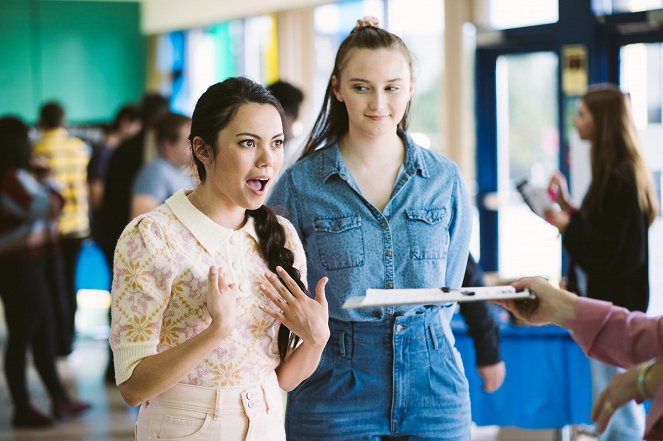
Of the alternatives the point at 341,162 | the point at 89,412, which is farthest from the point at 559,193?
the point at 89,412

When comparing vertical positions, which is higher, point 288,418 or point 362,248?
point 362,248

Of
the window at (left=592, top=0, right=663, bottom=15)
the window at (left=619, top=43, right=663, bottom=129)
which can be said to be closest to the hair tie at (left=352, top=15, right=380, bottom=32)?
the window at (left=619, top=43, right=663, bottom=129)

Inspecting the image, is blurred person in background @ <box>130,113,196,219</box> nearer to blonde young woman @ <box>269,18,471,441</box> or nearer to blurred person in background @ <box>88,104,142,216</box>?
blurred person in background @ <box>88,104,142,216</box>

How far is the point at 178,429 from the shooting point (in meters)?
1.69

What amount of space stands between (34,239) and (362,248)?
12.4 ft

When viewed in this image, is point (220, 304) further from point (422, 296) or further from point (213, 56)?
point (213, 56)

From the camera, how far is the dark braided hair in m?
1.80

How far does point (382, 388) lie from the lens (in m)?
2.12

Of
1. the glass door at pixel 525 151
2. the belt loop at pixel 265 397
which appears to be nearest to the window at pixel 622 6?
the glass door at pixel 525 151

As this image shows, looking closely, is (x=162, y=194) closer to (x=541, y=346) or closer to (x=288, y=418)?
(x=541, y=346)

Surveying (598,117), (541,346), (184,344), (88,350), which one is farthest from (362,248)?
(88,350)

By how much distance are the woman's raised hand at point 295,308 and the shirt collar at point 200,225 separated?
0.41 feet

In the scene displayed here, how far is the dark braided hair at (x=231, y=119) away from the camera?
1.80 metres

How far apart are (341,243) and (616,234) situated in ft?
6.26
